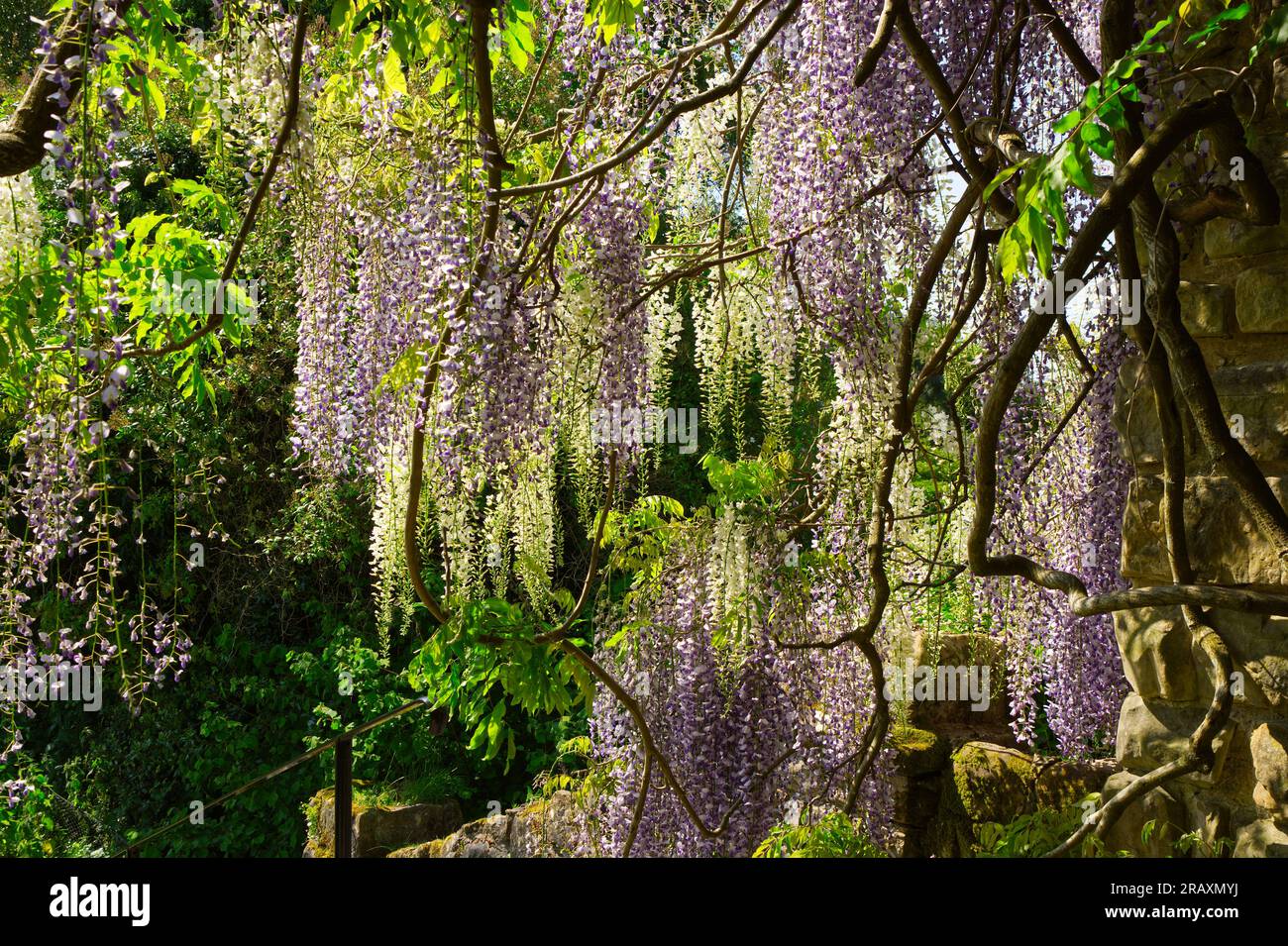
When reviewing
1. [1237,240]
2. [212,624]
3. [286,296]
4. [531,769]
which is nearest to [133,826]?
[212,624]

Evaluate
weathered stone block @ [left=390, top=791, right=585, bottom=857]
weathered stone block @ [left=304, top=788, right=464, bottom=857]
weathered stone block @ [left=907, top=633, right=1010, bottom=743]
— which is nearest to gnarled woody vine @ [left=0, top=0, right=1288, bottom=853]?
weathered stone block @ [left=390, top=791, right=585, bottom=857]

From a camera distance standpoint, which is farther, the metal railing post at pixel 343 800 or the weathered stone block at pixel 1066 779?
the weathered stone block at pixel 1066 779

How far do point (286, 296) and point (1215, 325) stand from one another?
4799 millimetres

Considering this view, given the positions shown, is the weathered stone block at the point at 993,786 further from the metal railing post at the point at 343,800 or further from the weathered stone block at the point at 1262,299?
the weathered stone block at the point at 1262,299

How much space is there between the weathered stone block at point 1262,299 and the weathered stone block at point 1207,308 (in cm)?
3

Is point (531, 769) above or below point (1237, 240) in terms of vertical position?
below

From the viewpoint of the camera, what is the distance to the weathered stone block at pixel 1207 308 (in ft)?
6.73

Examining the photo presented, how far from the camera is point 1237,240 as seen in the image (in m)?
2.03

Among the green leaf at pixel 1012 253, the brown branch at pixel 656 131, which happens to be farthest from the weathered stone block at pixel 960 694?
the green leaf at pixel 1012 253

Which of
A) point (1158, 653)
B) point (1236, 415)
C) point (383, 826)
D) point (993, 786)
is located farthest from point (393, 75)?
point (383, 826)

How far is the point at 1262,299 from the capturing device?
6.51 feet

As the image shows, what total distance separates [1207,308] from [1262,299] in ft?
0.32

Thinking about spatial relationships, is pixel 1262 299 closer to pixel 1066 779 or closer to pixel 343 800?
pixel 343 800
